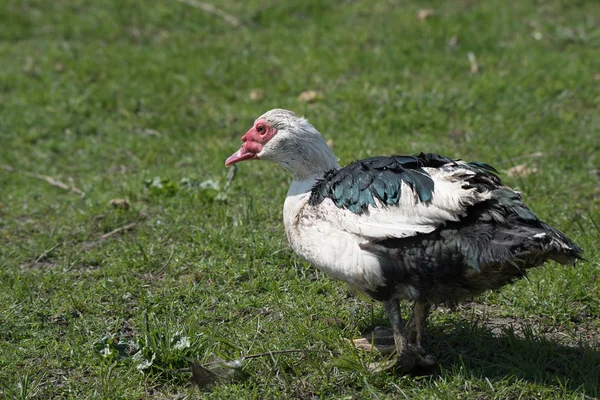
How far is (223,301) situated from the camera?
169 inches

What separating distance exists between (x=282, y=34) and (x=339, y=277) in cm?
532

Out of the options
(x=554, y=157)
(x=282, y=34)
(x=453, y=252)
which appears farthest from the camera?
(x=282, y=34)

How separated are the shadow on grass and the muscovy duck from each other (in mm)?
209

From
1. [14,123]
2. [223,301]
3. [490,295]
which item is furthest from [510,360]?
[14,123]

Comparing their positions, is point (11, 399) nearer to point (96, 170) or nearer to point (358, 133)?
point (96, 170)

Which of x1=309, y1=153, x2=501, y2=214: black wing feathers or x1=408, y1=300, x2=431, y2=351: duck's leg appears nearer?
x1=309, y1=153, x2=501, y2=214: black wing feathers

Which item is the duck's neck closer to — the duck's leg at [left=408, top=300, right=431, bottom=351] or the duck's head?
the duck's head

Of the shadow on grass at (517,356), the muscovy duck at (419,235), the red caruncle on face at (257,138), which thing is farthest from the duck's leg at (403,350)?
the red caruncle on face at (257,138)

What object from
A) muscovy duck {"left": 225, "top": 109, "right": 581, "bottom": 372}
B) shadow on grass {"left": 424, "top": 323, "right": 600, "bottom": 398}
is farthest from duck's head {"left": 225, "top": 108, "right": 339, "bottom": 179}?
shadow on grass {"left": 424, "top": 323, "right": 600, "bottom": 398}

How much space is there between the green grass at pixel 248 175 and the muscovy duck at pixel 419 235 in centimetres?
41

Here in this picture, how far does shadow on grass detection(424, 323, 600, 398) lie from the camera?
349cm

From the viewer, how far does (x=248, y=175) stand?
5.90 metres

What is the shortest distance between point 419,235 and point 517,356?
0.86 meters

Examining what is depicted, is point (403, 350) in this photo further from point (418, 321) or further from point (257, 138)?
point (257, 138)
